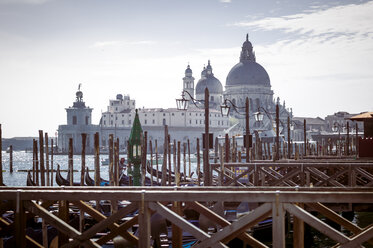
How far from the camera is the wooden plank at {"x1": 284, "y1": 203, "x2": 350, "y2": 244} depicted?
3.53 m

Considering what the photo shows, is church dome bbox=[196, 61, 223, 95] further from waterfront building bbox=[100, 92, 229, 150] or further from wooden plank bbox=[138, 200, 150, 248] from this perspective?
wooden plank bbox=[138, 200, 150, 248]

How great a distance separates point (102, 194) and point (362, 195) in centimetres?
185

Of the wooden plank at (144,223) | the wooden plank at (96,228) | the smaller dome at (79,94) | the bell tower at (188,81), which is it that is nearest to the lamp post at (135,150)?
the wooden plank at (96,228)

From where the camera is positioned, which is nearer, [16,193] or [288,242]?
[16,193]

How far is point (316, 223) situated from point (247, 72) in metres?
76.6

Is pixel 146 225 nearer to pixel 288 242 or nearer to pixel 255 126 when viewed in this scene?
pixel 288 242

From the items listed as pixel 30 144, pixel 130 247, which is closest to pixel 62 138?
pixel 30 144

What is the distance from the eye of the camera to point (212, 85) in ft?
276

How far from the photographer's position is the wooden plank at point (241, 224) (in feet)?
11.9

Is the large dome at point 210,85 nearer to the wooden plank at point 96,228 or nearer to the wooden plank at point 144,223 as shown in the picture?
the wooden plank at point 96,228

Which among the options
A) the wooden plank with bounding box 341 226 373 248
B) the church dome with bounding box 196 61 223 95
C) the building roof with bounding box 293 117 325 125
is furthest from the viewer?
the building roof with bounding box 293 117 325 125

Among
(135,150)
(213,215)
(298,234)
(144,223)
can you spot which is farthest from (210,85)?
(144,223)

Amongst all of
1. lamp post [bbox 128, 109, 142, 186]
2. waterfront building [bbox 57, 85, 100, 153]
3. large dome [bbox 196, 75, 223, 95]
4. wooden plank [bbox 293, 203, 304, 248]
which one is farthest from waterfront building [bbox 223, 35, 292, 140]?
wooden plank [bbox 293, 203, 304, 248]

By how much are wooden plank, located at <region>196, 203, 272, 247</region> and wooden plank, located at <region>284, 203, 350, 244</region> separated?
0.52 ft
